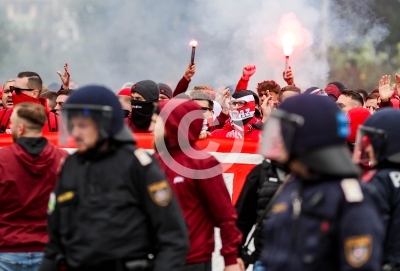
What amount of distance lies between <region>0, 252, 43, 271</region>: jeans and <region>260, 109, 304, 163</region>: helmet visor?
3.07 meters

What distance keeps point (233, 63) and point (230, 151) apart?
7749 millimetres

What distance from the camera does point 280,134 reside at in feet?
12.9

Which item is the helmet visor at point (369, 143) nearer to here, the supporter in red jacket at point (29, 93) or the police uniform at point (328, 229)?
the police uniform at point (328, 229)

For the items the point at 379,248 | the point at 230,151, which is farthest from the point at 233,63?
the point at 379,248

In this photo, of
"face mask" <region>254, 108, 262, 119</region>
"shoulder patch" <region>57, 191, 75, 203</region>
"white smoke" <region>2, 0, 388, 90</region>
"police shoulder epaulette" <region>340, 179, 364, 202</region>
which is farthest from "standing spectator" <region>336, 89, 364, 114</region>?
"white smoke" <region>2, 0, 388, 90</region>

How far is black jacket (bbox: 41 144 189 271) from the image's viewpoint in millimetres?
4590

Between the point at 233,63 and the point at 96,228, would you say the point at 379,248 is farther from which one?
the point at 233,63

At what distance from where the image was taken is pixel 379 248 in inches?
149

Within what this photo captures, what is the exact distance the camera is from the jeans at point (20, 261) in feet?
21.7

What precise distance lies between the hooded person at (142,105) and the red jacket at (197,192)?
2.95m

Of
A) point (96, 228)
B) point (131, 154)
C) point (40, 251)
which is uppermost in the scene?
point (131, 154)

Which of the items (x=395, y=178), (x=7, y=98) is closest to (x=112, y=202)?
(x=395, y=178)

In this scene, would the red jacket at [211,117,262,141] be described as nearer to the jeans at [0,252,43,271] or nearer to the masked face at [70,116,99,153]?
the jeans at [0,252,43,271]

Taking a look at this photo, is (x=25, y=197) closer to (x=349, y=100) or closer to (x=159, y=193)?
(x=159, y=193)
